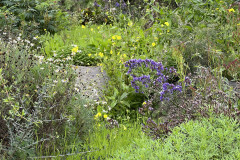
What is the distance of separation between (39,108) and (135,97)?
1.81 m

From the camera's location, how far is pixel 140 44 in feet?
19.5

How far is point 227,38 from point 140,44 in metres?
1.76

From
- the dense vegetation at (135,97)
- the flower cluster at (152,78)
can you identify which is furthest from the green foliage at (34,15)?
the flower cluster at (152,78)

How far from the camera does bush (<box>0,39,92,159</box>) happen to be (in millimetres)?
2818

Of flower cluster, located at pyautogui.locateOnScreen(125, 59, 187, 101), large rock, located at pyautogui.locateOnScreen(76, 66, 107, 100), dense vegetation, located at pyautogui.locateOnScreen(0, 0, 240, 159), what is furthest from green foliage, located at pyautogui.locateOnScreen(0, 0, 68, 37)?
flower cluster, located at pyautogui.locateOnScreen(125, 59, 187, 101)

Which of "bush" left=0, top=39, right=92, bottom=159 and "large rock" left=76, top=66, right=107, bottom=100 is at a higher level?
"bush" left=0, top=39, right=92, bottom=159

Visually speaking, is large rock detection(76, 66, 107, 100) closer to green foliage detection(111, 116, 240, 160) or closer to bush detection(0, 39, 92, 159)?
bush detection(0, 39, 92, 159)

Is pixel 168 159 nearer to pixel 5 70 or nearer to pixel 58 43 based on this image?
pixel 5 70

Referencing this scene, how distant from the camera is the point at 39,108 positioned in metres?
3.01

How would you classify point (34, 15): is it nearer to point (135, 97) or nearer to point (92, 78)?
point (92, 78)

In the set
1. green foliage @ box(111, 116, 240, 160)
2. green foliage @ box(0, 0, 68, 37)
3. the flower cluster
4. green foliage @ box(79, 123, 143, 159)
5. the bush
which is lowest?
green foliage @ box(0, 0, 68, 37)

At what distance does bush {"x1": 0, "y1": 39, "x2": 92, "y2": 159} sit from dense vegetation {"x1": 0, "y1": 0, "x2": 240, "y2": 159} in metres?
0.01

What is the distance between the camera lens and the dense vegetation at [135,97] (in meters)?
2.34

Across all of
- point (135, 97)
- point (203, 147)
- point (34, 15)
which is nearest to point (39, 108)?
point (203, 147)
